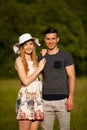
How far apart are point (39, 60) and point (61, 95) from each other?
0.58m

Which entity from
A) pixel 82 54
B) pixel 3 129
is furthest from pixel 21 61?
pixel 82 54

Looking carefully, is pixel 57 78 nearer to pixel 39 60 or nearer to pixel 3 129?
pixel 39 60

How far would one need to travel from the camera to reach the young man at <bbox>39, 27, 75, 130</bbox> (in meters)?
8.48

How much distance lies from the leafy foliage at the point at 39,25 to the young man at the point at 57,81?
3522 centimetres

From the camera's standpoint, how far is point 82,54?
47312 millimetres

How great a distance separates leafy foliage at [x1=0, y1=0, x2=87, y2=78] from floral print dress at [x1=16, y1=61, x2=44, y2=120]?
116 feet

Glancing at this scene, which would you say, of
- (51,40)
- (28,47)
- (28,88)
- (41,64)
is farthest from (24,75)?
(51,40)

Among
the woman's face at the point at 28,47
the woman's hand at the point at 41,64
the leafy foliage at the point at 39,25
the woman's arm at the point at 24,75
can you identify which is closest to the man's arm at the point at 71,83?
the woman's hand at the point at 41,64

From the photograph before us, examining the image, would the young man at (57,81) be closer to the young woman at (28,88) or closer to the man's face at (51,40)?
the man's face at (51,40)

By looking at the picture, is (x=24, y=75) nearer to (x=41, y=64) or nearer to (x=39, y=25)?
(x=41, y=64)

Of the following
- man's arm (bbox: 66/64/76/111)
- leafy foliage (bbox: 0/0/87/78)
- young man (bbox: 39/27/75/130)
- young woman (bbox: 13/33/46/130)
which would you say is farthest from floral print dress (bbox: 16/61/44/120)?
leafy foliage (bbox: 0/0/87/78)

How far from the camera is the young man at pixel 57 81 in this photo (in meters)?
8.48

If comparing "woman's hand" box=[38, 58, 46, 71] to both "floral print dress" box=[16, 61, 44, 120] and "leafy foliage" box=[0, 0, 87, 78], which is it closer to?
"floral print dress" box=[16, 61, 44, 120]

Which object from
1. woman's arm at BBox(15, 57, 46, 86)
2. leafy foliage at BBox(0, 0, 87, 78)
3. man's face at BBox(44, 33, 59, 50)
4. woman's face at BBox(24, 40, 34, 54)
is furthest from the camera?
leafy foliage at BBox(0, 0, 87, 78)
